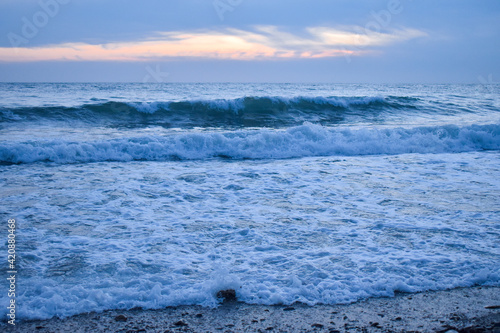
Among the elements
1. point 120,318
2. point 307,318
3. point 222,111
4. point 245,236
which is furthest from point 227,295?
point 222,111

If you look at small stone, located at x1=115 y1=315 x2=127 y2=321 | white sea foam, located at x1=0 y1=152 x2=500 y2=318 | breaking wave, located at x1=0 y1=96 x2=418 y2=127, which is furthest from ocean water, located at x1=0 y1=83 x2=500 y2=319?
breaking wave, located at x1=0 y1=96 x2=418 y2=127

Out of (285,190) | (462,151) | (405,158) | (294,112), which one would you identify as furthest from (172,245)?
(294,112)

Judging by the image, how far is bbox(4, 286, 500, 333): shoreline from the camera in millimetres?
2574

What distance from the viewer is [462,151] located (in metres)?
10.8

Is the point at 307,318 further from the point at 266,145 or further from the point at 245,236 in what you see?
the point at 266,145

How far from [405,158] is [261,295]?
24.9 feet

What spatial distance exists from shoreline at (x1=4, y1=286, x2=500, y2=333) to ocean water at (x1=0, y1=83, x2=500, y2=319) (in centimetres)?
11

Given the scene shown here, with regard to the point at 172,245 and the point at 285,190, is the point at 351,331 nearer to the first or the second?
the point at 172,245

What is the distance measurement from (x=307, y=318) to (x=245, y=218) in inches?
86.1

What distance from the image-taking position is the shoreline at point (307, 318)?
8.45 feet

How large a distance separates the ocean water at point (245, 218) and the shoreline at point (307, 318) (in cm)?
11

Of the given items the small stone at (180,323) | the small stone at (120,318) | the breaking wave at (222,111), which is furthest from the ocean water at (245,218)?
the breaking wave at (222,111)

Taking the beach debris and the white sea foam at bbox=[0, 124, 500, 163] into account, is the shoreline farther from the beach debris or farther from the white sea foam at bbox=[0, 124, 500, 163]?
the white sea foam at bbox=[0, 124, 500, 163]

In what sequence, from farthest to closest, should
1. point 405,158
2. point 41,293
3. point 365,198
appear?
point 405,158
point 365,198
point 41,293
